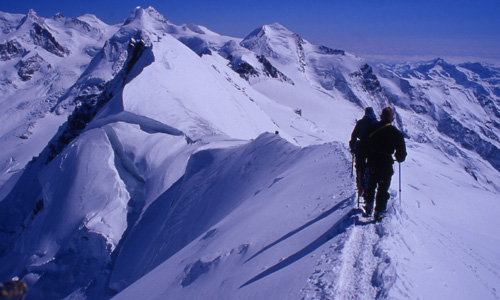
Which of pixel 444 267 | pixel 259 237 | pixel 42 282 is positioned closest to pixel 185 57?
pixel 42 282

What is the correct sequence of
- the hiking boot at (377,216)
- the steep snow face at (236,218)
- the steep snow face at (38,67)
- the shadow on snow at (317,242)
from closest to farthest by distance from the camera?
the shadow on snow at (317,242) → the hiking boot at (377,216) → the steep snow face at (236,218) → the steep snow face at (38,67)

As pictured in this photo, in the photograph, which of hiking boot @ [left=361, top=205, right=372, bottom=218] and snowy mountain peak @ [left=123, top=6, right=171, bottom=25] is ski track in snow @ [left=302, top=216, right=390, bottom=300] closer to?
hiking boot @ [left=361, top=205, right=372, bottom=218]

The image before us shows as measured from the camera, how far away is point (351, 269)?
445 cm

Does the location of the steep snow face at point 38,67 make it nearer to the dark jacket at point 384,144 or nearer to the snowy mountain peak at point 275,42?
the snowy mountain peak at point 275,42

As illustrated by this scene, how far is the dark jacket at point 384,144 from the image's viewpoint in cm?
564

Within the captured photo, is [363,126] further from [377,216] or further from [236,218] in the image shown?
[236,218]

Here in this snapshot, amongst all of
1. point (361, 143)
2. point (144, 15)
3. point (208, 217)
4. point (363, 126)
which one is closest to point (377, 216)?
point (361, 143)

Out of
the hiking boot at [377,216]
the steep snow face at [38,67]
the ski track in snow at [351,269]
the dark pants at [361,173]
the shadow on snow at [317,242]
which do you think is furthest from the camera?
the steep snow face at [38,67]

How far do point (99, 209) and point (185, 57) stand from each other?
20.6 m

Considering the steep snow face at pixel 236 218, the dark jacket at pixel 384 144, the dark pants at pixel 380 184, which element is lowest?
the steep snow face at pixel 236 218

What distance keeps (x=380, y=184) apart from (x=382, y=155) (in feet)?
1.62

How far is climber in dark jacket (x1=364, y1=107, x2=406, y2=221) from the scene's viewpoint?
222 inches

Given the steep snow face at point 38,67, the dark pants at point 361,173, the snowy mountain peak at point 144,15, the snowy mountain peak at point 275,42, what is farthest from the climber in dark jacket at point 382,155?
the snowy mountain peak at point 144,15

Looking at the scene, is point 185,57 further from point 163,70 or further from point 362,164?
point 362,164
